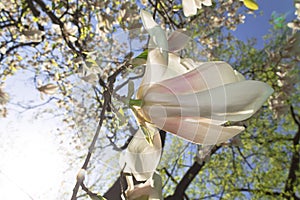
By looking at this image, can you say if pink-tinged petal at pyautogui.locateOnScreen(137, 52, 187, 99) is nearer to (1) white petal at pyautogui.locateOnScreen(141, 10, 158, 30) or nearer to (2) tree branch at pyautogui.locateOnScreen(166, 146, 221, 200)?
(1) white petal at pyautogui.locateOnScreen(141, 10, 158, 30)

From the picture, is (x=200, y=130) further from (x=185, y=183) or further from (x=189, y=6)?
(x=185, y=183)

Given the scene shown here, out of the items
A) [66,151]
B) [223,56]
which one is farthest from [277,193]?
[66,151]

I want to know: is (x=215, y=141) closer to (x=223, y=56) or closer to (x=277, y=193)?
(x=277, y=193)

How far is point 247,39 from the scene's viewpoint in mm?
5367

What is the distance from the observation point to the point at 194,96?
256mm

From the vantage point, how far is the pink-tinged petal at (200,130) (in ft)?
0.86

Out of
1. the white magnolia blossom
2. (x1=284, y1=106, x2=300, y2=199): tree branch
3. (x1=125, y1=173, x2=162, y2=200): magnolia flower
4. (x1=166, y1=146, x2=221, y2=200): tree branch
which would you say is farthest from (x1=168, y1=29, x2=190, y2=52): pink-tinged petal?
(x1=284, y1=106, x2=300, y2=199): tree branch

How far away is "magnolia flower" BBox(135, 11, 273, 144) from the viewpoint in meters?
0.24

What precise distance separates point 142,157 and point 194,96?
0.07 meters

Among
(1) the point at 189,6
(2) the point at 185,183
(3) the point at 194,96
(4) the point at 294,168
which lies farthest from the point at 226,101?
(4) the point at 294,168

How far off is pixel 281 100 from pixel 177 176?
8.41 feet

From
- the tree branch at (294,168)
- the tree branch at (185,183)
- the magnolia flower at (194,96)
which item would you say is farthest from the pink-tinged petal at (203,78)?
the tree branch at (294,168)

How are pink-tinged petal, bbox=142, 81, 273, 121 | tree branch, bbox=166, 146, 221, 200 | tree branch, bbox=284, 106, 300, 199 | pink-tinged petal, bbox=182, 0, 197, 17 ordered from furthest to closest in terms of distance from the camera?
tree branch, bbox=284, 106, 300, 199 → tree branch, bbox=166, 146, 221, 200 → pink-tinged petal, bbox=182, 0, 197, 17 → pink-tinged petal, bbox=142, 81, 273, 121

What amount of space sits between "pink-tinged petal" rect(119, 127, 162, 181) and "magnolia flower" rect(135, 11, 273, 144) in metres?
0.02
